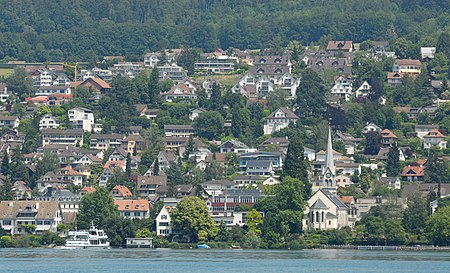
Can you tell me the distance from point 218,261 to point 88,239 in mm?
18396

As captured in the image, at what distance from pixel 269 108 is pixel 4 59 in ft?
153

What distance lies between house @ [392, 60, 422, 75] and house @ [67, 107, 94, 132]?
32.3 meters

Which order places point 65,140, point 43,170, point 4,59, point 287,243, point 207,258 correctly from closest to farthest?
1. point 207,258
2. point 287,243
3. point 43,170
4. point 65,140
5. point 4,59

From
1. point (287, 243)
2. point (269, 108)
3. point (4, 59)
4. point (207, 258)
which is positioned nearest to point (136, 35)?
point (4, 59)

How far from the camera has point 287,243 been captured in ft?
377

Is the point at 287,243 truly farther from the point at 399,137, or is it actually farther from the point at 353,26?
the point at 353,26

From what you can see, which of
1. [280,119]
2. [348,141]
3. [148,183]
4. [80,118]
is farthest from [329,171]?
[80,118]

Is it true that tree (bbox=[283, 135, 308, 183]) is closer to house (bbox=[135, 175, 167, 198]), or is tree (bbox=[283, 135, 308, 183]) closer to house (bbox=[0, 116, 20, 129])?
house (bbox=[135, 175, 167, 198])

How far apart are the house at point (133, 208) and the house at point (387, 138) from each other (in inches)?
1026

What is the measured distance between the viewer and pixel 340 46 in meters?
183

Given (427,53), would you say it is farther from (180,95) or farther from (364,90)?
(180,95)

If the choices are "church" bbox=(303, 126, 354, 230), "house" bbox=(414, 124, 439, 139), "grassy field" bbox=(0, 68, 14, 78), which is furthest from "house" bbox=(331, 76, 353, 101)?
"grassy field" bbox=(0, 68, 14, 78)

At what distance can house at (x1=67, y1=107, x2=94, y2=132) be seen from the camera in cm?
15400

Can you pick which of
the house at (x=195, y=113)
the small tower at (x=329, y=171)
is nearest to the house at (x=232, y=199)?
the small tower at (x=329, y=171)
